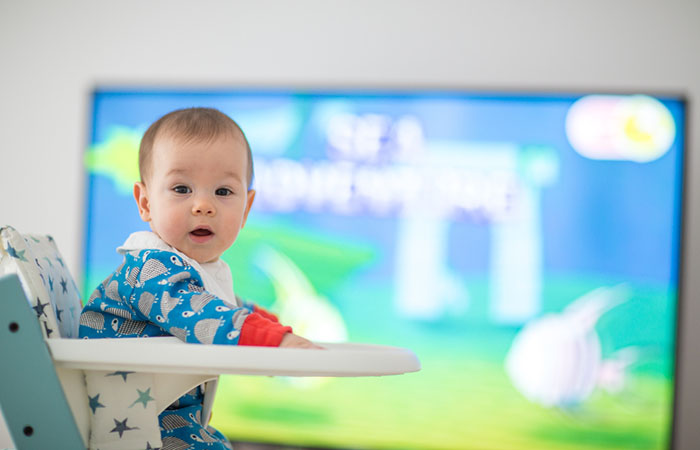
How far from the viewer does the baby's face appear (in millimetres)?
999

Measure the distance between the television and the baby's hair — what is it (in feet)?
4.95

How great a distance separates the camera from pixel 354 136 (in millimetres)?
2572

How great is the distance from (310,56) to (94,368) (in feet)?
7.26

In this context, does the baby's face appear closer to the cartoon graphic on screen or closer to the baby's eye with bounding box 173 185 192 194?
the baby's eye with bounding box 173 185 192 194

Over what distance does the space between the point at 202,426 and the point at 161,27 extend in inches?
91.4

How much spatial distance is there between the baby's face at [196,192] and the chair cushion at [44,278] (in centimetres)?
16

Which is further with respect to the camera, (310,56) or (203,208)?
(310,56)

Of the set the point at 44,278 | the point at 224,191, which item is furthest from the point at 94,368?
the point at 224,191

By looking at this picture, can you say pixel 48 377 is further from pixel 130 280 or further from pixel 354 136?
pixel 354 136

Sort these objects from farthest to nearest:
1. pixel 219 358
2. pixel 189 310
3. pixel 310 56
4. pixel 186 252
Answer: pixel 310 56
pixel 186 252
pixel 189 310
pixel 219 358

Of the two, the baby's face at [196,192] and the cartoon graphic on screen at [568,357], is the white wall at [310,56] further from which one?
the baby's face at [196,192]

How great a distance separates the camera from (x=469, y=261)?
2498mm

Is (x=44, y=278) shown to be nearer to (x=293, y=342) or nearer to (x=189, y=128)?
(x=189, y=128)

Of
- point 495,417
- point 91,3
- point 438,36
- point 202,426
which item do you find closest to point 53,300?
point 202,426
